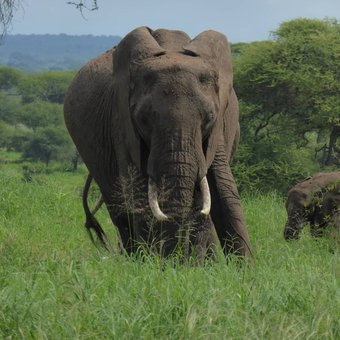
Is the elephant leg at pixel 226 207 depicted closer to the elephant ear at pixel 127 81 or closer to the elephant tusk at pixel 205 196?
the elephant tusk at pixel 205 196

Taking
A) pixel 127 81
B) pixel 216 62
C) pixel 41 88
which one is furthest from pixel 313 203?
pixel 41 88

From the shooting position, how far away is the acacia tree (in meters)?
21.8

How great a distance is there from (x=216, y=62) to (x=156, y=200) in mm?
1131

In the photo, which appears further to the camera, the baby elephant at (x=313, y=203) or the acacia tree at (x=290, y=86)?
the acacia tree at (x=290, y=86)

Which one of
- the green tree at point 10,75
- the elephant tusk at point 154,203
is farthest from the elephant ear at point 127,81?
the green tree at point 10,75

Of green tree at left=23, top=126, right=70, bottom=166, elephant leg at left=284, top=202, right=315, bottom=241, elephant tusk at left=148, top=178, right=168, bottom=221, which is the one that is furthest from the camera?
green tree at left=23, top=126, right=70, bottom=166

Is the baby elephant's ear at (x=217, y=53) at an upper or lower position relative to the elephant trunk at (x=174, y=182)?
upper

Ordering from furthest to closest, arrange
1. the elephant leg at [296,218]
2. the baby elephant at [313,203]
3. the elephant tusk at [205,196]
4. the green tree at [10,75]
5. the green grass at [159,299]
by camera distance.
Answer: the green tree at [10,75] → the baby elephant at [313,203] → the elephant leg at [296,218] → the elephant tusk at [205,196] → the green grass at [159,299]

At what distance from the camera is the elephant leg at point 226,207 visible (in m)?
5.50

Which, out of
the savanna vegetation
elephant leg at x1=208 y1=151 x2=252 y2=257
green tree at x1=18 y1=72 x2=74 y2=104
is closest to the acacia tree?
the savanna vegetation

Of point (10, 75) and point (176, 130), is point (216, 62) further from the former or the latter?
point (10, 75)

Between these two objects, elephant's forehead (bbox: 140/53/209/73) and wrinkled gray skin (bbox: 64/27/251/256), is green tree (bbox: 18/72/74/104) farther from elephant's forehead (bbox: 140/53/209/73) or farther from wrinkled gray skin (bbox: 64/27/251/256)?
elephant's forehead (bbox: 140/53/209/73)

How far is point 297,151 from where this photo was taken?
70.8 ft

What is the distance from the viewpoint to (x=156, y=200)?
191 inches
